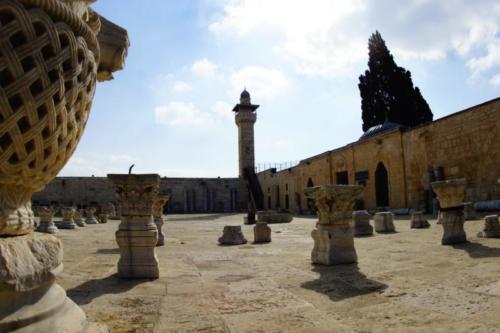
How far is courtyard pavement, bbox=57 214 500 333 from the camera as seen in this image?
298 cm

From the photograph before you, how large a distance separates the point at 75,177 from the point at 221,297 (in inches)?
1358

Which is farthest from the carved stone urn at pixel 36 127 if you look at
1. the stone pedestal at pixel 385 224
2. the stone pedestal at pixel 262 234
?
the stone pedestal at pixel 385 224

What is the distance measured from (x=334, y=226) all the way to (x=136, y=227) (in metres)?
2.80

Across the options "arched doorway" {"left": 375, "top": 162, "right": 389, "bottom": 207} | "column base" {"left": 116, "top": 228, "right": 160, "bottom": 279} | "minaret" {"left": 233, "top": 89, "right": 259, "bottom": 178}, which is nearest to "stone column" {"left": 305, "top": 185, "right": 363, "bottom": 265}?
"column base" {"left": 116, "top": 228, "right": 160, "bottom": 279}

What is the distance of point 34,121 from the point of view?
4.96ft

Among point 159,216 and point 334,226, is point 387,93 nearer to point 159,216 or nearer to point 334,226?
point 159,216

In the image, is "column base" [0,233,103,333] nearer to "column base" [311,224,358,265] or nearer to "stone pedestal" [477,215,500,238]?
"column base" [311,224,358,265]

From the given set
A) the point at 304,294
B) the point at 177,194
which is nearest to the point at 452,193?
the point at 304,294

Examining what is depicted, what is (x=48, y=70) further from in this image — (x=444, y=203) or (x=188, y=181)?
(x=188, y=181)

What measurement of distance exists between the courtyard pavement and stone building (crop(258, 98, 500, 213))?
9.71 m

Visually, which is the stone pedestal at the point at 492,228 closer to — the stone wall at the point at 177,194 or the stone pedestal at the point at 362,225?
the stone pedestal at the point at 362,225

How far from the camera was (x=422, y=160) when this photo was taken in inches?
720

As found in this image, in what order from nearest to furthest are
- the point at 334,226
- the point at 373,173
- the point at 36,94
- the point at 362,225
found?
the point at 36,94
the point at 334,226
the point at 362,225
the point at 373,173

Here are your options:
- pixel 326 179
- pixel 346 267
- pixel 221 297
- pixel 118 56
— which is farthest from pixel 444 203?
pixel 326 179
